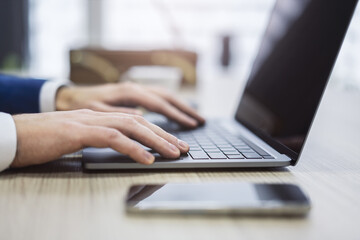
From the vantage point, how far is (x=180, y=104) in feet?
2.52

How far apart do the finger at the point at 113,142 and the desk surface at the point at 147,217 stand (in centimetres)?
2

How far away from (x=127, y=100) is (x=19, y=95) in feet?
0.74

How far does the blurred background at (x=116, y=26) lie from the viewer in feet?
9.71

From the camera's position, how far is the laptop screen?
0.50 m

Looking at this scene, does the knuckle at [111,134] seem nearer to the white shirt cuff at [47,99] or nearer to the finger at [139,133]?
the finger at [139,133]

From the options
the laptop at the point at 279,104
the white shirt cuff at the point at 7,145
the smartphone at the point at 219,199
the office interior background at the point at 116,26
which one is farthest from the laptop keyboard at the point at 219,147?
the office interior background at the point at 116,26

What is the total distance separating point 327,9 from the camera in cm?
55

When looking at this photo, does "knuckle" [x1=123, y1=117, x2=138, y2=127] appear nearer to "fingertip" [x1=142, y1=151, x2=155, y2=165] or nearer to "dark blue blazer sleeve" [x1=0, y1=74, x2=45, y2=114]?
"fingertip" [x1=142, y1=151, x2=155, y2=165]

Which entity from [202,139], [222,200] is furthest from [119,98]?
[222,200]

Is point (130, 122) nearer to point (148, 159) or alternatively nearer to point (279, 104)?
point (148, 159)

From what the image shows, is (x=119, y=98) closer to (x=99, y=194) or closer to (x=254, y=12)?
(x=99, y=194)

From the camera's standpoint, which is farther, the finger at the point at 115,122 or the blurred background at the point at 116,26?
the blurred background at the point at 116,26

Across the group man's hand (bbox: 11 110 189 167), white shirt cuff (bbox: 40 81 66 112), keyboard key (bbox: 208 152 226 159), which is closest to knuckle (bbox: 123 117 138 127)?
man's hand (bbox: 11 110 189 167)

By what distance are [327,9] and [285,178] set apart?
0.26 metres
